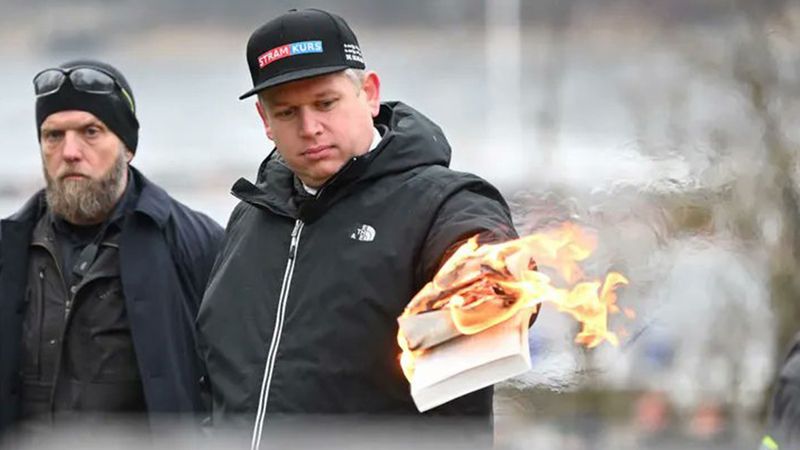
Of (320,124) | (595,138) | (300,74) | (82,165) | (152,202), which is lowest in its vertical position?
(595,138)

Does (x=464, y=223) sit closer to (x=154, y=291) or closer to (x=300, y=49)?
(x=300, y=49)

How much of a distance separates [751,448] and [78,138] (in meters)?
3.11

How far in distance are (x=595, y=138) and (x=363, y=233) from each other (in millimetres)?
4502

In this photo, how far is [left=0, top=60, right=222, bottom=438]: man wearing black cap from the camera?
483 centimetres

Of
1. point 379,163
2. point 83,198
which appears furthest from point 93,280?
point 379,163

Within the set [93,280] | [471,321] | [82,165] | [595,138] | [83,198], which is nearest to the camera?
[471,321]

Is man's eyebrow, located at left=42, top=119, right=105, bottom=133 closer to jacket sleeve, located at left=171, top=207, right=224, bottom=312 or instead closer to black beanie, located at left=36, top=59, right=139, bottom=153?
black beanie, located at left=36, top=59, right=139, bottom=153

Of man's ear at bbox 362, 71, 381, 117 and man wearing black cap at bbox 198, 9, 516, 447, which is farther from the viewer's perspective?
man's ear at bbox 362, 71, 381, 117

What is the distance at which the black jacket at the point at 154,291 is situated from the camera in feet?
15.8

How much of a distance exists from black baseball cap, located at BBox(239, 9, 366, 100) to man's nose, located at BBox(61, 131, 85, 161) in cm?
141

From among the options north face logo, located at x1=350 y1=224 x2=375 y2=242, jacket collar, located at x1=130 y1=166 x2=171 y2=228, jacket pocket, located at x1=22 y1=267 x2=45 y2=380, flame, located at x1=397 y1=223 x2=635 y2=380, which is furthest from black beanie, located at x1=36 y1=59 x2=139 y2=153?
flame, located at x1=397 y1=223 x2=635 y2=380

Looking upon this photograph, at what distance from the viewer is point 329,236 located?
367 centimetres

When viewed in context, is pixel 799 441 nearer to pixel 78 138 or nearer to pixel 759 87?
pixel 78 138

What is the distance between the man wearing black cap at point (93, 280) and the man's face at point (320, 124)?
122 cm
